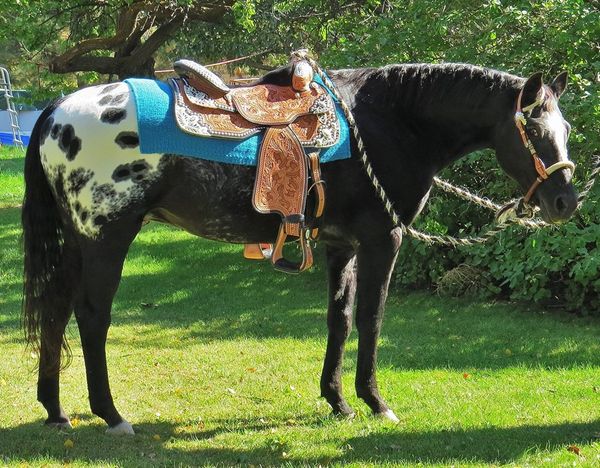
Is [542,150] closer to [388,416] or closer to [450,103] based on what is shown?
[450,103]

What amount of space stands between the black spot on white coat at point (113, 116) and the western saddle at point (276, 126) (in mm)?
273

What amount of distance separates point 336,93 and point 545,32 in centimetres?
379

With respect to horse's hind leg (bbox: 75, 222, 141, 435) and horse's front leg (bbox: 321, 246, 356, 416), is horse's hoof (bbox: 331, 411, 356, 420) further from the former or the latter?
horse's hind leg (bbox: 75, 222, 141, 435)

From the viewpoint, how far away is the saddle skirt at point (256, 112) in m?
4.08

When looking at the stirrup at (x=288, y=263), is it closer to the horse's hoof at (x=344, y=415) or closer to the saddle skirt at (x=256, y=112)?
the saddle skirt at (x=256, y=112)

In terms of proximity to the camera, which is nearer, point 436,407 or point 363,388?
point 363,388

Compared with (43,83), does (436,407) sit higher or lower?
lower

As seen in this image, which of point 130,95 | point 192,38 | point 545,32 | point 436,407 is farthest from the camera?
point 192,38

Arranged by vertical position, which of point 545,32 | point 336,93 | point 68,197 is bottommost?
point 68,197

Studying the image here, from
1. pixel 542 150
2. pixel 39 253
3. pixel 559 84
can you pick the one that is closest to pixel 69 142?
pixel 39 253

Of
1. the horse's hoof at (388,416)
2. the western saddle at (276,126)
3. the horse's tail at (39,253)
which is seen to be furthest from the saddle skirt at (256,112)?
the horse's hoof at (388,416)

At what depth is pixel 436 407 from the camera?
4.91 meters

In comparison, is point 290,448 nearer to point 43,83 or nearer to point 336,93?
point 336,93

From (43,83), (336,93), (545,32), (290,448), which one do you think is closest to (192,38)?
(43,83)
